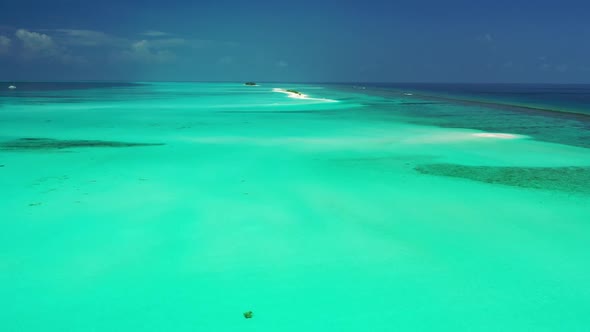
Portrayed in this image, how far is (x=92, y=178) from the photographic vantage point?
6.76m

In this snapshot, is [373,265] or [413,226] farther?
[413,226]

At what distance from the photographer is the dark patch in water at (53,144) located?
31.4 ft

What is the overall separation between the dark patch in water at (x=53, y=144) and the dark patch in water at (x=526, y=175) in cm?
622

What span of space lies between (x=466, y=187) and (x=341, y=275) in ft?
11.5

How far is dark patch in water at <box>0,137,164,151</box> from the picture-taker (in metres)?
9.56

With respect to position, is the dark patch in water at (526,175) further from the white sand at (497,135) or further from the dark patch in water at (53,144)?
the dark patch in water at (53,144)

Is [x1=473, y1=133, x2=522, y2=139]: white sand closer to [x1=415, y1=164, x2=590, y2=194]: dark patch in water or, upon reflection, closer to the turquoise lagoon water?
the turquoise lagoon water

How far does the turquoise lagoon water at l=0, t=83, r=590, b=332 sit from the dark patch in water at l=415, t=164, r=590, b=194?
35mm

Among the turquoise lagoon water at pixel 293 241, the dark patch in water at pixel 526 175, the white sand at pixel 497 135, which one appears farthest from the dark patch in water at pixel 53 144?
the white sand at pixel 497 135

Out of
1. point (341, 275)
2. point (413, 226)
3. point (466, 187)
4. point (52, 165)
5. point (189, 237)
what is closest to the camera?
point (341, 275)

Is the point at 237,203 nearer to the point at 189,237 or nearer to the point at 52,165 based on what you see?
the point at 189,237

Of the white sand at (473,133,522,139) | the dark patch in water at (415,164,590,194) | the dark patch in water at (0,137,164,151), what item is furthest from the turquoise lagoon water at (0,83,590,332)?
the white sand at (473,133,522,139)

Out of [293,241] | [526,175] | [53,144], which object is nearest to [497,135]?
[526,175]

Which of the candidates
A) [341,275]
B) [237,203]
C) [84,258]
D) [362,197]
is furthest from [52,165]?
[341,275]
